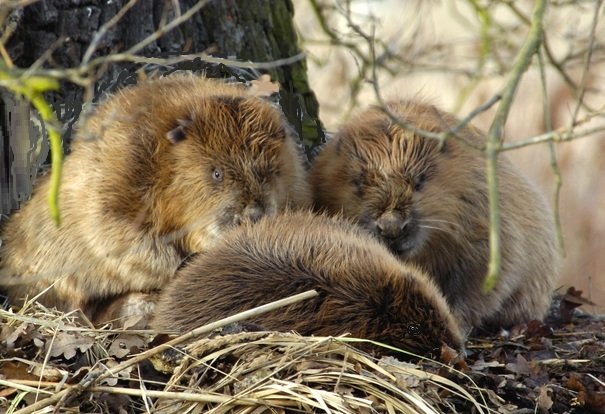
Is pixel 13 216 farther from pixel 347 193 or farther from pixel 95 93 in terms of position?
pixel 347 193

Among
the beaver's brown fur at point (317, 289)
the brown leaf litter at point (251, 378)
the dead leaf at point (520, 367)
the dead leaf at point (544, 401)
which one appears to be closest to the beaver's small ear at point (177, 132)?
the beaver's brown fur at point (317, 289)

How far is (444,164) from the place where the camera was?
4828 millimetres

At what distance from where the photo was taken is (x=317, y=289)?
363cm

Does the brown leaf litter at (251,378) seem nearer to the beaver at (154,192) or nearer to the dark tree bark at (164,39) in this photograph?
the beaver at (154,192)

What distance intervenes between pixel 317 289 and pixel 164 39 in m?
2.24

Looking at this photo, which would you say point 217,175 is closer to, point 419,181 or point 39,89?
point 419,181

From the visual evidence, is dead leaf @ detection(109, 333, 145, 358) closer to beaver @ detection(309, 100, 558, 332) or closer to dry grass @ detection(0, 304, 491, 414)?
dry grass @ detection(0, 304, 491, 414)

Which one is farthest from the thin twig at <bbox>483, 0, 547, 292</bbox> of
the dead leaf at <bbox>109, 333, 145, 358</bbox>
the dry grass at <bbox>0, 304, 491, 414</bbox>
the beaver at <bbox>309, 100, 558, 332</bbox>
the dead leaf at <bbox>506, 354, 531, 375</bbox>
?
the beaver at <bbox>309, 100, 558, 332</bbox>

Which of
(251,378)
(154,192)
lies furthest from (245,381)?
(154,192)

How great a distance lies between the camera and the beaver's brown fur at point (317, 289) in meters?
3.59

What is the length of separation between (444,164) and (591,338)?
3.67 ft

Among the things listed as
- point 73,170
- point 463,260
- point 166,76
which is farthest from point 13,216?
point 463,260

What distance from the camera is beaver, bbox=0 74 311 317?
14.0 ft

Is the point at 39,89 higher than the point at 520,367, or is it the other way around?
the point at 39,89
